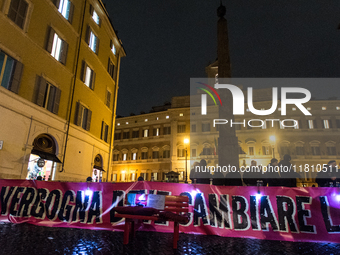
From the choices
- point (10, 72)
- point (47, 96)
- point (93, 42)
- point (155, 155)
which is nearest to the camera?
point (10, 72)

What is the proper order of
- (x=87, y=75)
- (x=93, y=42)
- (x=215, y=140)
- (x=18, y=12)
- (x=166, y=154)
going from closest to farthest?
(x=18, y=12) < (x=87, y=75) < (x=93, y=42) < (x=215, y=140) < (x=166, y=154)

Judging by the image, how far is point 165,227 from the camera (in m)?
4.99

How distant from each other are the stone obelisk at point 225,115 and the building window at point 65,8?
8956 mm

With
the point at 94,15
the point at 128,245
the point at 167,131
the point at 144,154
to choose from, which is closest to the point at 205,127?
the point at 167,131

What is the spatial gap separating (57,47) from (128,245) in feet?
39.8

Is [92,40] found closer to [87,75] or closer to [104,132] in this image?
[87,75]

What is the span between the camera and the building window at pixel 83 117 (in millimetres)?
13984

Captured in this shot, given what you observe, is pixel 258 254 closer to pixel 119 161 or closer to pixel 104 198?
pixel 104 198

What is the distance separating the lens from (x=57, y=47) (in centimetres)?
1260

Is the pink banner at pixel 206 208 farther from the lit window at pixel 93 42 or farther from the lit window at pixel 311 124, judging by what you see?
the lit window at pixel 311 124

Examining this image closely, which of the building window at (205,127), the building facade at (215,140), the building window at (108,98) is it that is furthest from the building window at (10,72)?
the building window at (205,127)

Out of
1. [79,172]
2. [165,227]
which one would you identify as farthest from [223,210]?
[79,172]

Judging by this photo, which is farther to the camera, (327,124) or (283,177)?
(327,124)

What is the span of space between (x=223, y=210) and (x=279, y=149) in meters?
28.0
